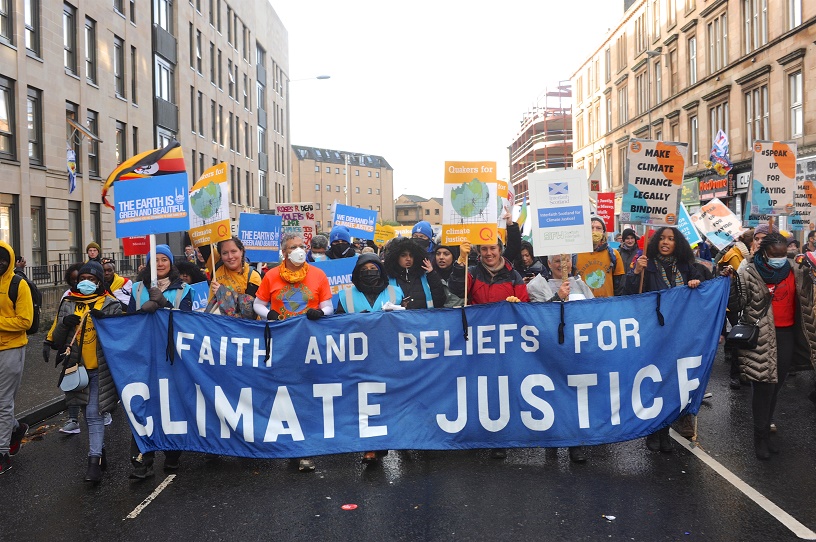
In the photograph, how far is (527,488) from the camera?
5406 mm

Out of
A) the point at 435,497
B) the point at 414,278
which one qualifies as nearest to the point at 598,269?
the point at 414,278

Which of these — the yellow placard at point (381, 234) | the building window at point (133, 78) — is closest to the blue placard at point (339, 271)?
the yellow placard at point (381, 234)

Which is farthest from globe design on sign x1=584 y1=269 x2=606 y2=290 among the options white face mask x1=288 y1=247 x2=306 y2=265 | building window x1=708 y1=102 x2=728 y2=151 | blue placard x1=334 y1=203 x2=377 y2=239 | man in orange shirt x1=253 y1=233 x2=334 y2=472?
building window x1=708 y1=102 x2=728 y2=151

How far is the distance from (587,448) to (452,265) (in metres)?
2.31

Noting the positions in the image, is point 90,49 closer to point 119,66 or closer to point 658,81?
point 119,66

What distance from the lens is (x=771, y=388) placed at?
6.11 m

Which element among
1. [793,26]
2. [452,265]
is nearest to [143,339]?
[452,265]

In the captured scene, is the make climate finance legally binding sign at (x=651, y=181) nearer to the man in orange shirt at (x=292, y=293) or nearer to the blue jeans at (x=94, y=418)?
the man in orange shirt at (x=292, y=293)

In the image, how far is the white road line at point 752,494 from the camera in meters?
4.49

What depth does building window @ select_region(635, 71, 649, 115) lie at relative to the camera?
4275cm

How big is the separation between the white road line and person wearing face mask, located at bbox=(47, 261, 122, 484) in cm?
472

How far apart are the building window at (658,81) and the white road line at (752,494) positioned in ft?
121

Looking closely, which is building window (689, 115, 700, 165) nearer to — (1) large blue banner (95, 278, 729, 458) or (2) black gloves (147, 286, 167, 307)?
(1) large blue banner (95, 278, 729, 458)

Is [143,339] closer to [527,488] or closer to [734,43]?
[527,488]
